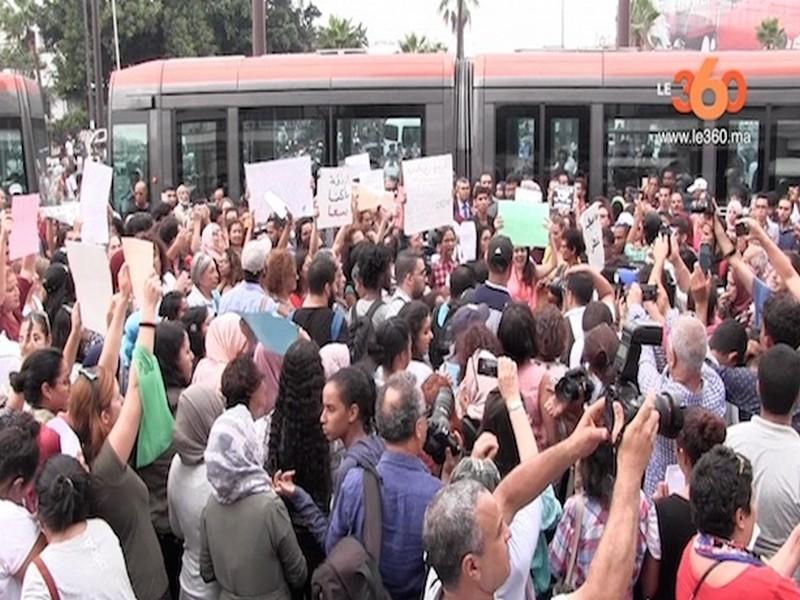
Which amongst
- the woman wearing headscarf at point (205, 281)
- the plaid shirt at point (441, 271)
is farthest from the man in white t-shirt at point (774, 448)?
the plaid shirt at point (441, 271)

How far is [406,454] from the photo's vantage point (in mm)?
3748

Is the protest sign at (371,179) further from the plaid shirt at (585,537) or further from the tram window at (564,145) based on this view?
the plaid shirt at (585,537)

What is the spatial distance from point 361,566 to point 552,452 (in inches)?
28.6

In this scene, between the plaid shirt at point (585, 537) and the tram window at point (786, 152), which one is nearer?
the plaid shirt at point (585, 537)

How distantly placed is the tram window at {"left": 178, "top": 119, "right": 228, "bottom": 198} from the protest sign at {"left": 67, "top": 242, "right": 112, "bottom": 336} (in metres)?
11.3

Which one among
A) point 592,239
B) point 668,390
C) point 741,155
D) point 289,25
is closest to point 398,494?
point 668,390

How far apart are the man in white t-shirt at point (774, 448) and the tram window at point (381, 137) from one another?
40.0 feet

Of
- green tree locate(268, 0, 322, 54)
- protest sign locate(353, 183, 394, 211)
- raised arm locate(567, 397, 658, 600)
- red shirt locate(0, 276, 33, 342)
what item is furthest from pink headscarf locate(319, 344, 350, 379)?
green tree locate(268, 0, 322, 54)

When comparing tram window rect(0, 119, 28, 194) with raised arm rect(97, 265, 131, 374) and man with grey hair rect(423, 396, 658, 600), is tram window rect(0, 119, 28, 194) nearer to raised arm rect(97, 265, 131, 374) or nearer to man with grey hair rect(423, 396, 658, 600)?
raised arm rect(97, 265, 131, 374)

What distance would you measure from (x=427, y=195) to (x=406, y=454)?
5676mm

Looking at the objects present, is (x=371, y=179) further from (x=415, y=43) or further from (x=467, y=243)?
(x=415, y=43)

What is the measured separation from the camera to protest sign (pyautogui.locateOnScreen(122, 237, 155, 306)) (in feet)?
16.2

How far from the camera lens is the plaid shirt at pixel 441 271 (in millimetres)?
8953

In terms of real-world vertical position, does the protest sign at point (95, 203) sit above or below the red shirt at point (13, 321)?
above
